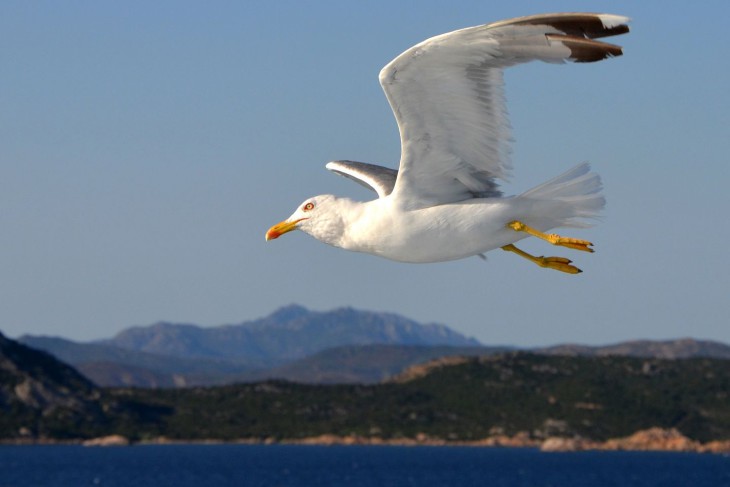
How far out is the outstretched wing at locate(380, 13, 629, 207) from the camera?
15047 millimetres

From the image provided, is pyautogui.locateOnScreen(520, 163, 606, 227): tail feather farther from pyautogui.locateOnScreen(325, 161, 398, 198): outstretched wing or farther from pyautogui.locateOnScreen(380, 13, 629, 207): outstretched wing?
pyautogui.locateOnScreen(325, 161, 398, 198): outstretched wing

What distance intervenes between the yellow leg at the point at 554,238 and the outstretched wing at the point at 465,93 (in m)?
0.71

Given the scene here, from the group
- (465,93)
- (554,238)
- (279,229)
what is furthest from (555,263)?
(279,229)

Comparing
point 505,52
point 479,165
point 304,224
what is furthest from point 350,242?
point 505,52

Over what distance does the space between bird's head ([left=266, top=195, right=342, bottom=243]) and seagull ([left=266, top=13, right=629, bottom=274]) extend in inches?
0.5

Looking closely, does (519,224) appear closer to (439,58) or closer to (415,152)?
(415,152)

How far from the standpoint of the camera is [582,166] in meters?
18.5

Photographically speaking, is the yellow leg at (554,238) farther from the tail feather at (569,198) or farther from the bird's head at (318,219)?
the bird's head at (318,219)

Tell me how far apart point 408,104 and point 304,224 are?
8.00 ft

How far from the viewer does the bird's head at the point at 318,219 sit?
17859mm

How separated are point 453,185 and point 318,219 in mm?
1923

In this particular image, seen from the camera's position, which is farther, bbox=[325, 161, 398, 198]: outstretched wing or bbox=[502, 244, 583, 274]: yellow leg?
bbox=[325, 161, 398, 198]: outstretched wing

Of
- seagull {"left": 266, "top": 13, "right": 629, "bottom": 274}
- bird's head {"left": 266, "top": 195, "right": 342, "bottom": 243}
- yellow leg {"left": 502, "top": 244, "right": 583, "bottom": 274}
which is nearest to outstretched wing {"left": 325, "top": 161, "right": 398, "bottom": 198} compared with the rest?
bird's head {"left": 266, "top": 195, "right": 342, "bottom": 243}

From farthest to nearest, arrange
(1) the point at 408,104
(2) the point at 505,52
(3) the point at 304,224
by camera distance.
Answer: (3) the point at 304,224
(1) the point at 408,104
(2) the point at 505,52
